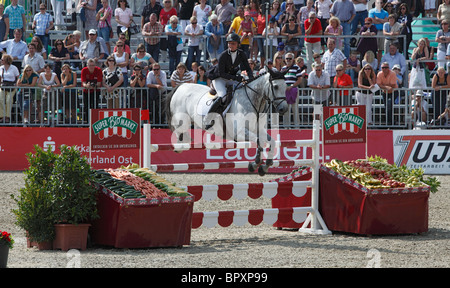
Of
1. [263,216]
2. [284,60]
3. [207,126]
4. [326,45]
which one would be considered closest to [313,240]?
[263,216]

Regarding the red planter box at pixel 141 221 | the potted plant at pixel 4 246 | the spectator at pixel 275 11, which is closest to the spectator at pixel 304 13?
the spectator at pixel 275 11

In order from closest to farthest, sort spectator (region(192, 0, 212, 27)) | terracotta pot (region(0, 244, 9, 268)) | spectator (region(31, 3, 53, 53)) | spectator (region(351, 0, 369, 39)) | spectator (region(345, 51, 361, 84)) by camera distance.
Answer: terracotta pot (region(0, 244, 9, 268)) < spectator (region(345, 51, 361, 84)) < spectator (region(351, 0, 369, 39)) < spectator (region(192, 0, 212, 27)) < spectator (region(31, 3, 53, 53))

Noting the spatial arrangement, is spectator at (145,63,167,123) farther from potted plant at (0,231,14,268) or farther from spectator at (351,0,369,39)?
potted plant at (0,231,14,268)

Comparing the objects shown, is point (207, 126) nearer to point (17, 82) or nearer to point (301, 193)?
point (301, 193)

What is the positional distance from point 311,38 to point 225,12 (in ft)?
9.13

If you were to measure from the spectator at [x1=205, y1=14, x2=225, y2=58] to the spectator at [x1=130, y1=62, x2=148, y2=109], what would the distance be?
90.5 inches

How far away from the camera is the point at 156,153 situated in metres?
21.4

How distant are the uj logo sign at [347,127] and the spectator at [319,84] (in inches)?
262

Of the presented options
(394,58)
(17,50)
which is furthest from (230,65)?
(17,50)

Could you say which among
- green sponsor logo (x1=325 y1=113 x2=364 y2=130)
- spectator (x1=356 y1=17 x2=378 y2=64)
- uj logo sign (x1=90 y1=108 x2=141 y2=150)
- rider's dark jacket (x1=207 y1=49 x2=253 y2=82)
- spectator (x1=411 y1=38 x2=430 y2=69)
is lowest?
uj logo sign (x1=90 y1=108 x2=141 y2=150)

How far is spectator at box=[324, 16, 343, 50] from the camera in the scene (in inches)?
871

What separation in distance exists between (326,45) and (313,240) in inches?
471

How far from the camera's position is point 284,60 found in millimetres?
21359

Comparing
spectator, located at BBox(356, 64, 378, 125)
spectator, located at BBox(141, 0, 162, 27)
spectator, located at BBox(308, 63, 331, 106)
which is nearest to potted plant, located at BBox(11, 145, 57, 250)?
spectator, located at BBox(308, 63, 331, 106)
